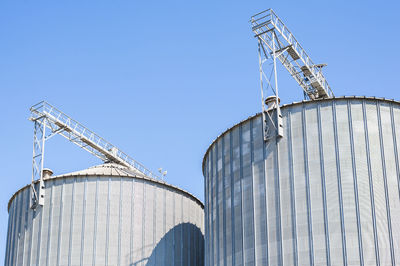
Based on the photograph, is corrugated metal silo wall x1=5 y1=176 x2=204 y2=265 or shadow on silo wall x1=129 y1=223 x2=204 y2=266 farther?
shadow on silo wall x1=129 y1=223 x2=204 y2=266

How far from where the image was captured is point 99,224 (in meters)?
45.8

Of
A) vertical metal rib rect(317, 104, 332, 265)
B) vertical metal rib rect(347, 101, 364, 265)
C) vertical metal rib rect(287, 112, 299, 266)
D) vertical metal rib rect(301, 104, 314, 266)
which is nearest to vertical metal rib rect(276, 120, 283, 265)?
vertical metal rib rect(287, 112, 299, 266)

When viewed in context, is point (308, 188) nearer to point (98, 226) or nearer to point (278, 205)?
point (278, 205)

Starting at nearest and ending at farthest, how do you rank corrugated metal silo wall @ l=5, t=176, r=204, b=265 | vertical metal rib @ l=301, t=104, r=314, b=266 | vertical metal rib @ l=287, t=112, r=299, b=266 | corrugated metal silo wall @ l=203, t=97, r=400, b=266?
corrugated metal silo wall @ l=203, t=97, r=400, b=266
vertical metal rib @ l=301, t=104, r=314, b=266
vertical metal rib @ l=287, t=112, r=299, b=266
corrugated metal silo wall @ l=5, t=176, r=204, b=265

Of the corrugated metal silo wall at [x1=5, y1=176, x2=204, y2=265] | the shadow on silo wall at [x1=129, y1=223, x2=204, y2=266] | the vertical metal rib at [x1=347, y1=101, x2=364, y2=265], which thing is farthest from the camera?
the shadow on silo wall at [x1=129, y1=223, x2=204, y2=266]

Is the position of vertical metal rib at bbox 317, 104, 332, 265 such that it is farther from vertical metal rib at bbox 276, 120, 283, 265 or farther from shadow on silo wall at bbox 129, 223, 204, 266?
shadow on silo wall at bbox 129, 223, 204, 266

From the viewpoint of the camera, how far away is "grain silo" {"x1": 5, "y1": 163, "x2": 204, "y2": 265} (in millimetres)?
45062

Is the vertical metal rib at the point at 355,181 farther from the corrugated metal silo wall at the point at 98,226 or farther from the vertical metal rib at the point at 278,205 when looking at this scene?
the corrugated metal silo wall at the point at 98,226

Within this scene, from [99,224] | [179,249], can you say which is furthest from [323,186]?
[99,224]

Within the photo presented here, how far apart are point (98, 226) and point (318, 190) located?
1724 cm

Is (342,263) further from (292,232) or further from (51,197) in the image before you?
(51,197)

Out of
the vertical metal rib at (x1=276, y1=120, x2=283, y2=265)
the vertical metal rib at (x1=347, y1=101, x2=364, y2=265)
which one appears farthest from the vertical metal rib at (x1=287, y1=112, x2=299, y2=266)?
the vertical metal rib at (x1=347, y1=101, x2=364, y2=265)

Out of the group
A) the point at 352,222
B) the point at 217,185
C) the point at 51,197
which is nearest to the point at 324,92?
the point at 217,185

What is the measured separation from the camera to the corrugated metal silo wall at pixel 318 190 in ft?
110
